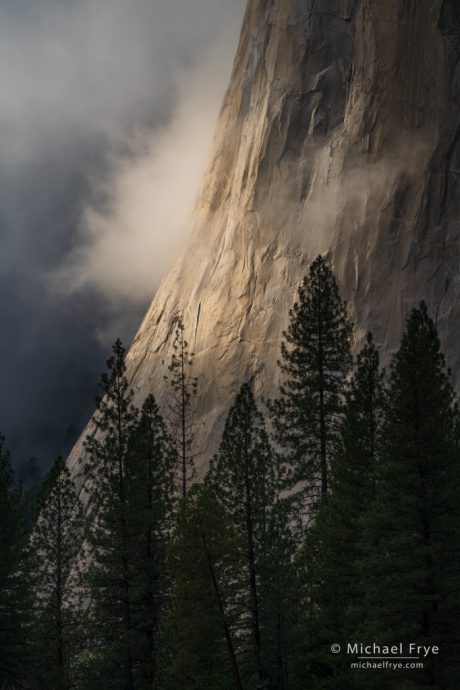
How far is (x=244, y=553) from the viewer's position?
23.2m

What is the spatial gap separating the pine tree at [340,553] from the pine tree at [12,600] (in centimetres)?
994

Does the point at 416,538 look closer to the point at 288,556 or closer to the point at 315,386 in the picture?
the point at 288,556

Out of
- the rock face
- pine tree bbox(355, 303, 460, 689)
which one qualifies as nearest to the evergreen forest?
pine tree bbox(355, 303, 460, 689)

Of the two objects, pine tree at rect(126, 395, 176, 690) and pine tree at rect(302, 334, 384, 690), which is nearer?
pine tree at rect(302, 334, 384, 690)

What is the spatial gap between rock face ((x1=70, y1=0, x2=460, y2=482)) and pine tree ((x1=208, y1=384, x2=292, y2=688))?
15233 mm

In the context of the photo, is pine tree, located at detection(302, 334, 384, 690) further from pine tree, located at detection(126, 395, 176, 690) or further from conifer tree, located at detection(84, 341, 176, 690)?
conifer tree, located at detection(84, 341, 176, 690)

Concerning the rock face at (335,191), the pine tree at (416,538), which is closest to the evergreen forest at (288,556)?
the pine tree at (416,538)

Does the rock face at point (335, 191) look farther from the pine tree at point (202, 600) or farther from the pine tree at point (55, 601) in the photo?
the pine tree at point (202, 600)

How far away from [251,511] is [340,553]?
12.0 feet

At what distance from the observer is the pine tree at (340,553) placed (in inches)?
797

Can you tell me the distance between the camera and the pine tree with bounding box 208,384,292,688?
2248cm

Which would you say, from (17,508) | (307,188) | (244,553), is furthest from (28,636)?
(307,188)

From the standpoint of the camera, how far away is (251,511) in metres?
24.0

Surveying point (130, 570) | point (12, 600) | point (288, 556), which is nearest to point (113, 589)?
point (130, 570)
